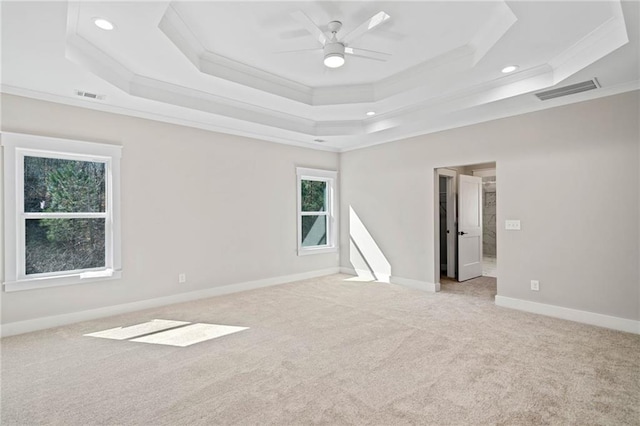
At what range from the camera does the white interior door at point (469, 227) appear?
19.8ft

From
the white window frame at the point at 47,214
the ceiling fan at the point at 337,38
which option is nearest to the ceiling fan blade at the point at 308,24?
the ceiling fan at the point at 337,38

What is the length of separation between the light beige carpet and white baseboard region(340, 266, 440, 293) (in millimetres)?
1212

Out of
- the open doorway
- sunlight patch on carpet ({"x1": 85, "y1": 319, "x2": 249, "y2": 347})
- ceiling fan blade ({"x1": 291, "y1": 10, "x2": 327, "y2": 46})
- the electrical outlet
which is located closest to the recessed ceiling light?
ceiling fan blade ({"x1": 291, "y1": 10, "x2": 327, "y2": 46})

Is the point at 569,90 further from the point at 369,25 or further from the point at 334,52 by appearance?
the point at 334,52

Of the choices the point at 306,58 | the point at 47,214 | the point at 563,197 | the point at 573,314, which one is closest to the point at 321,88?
the point at 306,58

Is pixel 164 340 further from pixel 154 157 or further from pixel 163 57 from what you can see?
pixel 163 57

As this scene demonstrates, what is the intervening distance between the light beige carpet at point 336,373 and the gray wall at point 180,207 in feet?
1.58

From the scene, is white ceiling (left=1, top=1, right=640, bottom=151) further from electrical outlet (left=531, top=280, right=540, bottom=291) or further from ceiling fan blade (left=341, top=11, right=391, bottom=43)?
electrical outlet (left=531, top=280, right=540, bottom=291)

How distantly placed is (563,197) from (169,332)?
478 centimetres

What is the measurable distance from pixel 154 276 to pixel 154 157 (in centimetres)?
162

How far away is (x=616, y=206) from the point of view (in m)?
3.54

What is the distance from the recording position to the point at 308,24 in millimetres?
2650

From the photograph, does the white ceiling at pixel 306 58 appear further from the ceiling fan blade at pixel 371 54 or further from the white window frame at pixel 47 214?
the white window frame at pixel 47 214

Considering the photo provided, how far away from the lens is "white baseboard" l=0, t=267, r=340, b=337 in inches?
138
